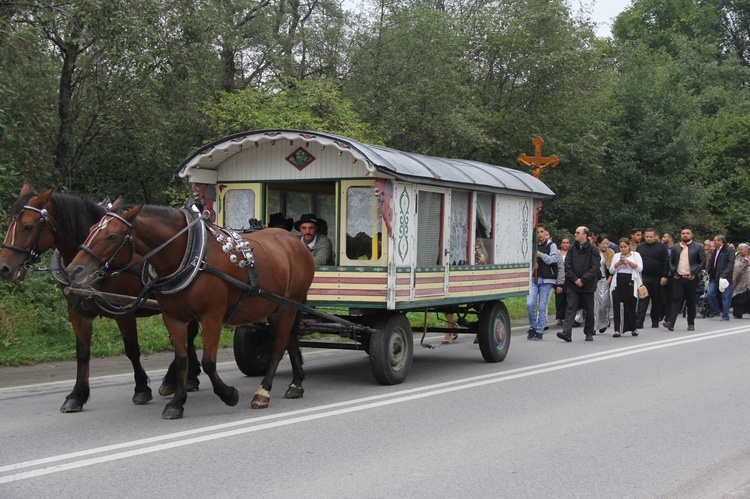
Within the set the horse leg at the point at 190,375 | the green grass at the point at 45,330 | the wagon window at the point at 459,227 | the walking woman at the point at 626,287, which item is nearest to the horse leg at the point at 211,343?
the horse leg at the point at 190,375

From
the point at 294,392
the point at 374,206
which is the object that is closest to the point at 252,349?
the point at 294,392

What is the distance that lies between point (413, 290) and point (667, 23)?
5502 centimetres

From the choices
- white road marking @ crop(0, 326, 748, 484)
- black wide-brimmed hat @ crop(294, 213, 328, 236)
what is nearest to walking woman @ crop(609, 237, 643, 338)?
white road marking @ crop(0, 326, 748, 484)

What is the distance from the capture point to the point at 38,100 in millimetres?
17828

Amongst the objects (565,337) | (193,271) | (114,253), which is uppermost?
(114,253)

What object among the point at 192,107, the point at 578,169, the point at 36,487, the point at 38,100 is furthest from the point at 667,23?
the point at 36,487

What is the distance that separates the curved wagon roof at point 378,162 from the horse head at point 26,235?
8.59 feet

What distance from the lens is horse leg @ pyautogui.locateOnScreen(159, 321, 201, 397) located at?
8.55 meters

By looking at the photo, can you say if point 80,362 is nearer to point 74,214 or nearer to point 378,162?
point 74,214

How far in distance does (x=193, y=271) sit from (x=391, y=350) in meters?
2.91

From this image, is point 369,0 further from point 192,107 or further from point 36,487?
point 36,487

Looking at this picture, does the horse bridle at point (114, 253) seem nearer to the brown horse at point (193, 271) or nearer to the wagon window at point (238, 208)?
the brown horse at point (193, 271)

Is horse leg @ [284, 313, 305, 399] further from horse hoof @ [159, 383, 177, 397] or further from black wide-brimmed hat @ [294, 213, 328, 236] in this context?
black wide-brimmed hat @ [294, 213, 328, 236]

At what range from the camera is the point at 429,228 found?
401 inches
